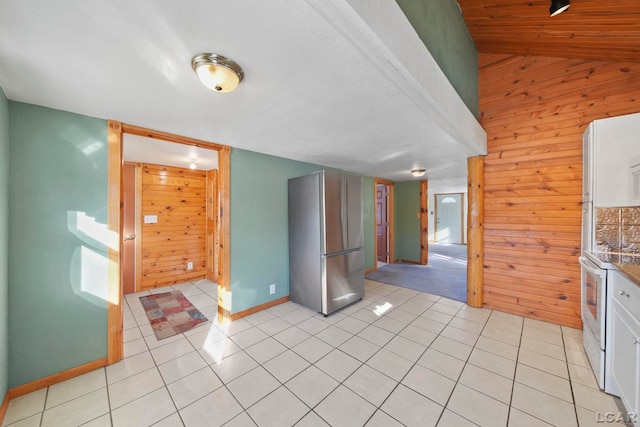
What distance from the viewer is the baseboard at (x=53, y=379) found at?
1.59m

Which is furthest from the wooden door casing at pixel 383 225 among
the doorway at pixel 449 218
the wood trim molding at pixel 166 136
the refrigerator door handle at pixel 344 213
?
the doorway at pixel 449 218

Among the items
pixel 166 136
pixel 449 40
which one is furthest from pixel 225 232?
pixel 449 40

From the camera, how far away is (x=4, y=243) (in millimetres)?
1514

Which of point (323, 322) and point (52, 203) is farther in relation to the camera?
point (323, 322)

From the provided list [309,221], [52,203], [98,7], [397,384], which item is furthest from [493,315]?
[52,203]

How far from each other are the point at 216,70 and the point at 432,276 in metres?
4.69

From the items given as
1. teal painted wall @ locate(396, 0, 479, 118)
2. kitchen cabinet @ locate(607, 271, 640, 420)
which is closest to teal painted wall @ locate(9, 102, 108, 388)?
teal painted wall @ locate(396, 0, 479, 118)

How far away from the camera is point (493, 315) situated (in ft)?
9.05

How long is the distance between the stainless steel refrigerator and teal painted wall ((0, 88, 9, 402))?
240 cm

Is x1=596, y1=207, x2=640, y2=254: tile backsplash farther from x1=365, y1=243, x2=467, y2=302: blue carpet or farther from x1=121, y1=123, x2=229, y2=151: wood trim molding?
x1=121, y1=123, x2=229, y2=151: wood trim molding

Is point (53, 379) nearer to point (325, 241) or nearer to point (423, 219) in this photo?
point (325, 241)

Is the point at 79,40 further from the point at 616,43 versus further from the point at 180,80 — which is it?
the point at 616,43

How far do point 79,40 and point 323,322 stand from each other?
9.35 ft

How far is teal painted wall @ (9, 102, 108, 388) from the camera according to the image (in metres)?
1.61
